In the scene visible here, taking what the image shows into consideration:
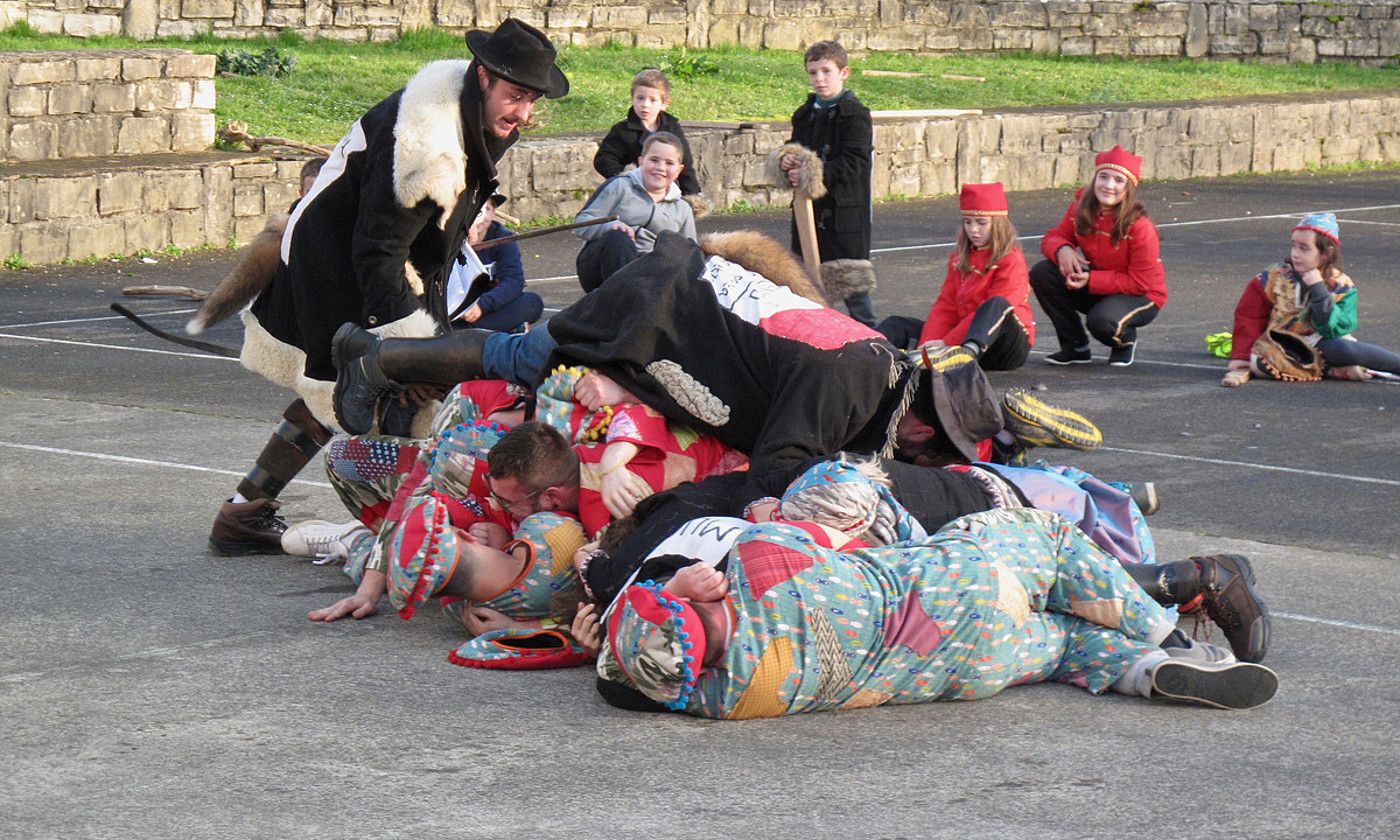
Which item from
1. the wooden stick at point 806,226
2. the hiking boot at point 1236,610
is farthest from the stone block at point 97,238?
the hiking boot at point 1236,610

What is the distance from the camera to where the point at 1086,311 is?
10.1m

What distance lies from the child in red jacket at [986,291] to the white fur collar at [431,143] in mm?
4066

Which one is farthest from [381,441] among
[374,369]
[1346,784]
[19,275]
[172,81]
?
[172,81]

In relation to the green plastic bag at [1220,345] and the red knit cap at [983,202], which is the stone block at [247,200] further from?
the green plastic bag at [1220,345]

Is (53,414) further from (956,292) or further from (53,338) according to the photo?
(956,292)

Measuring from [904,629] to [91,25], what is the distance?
1504 centimetres

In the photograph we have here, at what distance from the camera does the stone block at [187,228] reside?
14.3 m

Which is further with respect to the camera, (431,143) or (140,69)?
(140,69)

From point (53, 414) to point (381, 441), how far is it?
310 centimetres

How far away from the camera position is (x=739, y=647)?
4102 mm

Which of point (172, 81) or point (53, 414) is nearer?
point (53, 414)

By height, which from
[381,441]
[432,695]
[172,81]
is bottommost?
[432,695]

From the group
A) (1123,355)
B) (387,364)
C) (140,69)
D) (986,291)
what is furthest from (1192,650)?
(140,69)

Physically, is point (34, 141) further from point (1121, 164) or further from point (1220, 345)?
point (1220, 345)
